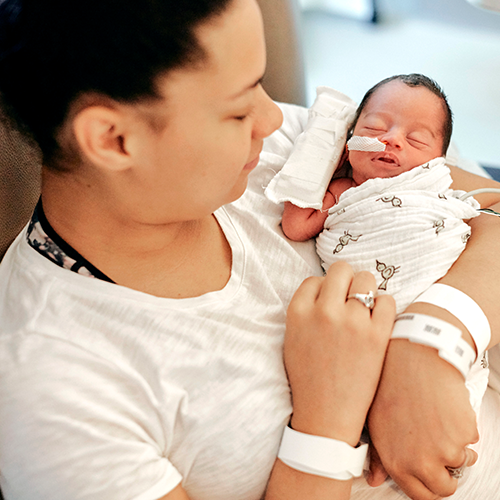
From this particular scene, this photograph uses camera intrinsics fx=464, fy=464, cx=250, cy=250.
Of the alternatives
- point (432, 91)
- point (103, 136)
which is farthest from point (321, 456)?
point (432, 91)

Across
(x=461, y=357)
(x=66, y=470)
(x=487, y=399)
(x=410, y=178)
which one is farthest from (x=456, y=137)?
(x=66, y=470)

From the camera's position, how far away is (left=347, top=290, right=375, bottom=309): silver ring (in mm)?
801

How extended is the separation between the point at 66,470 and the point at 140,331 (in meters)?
0.21

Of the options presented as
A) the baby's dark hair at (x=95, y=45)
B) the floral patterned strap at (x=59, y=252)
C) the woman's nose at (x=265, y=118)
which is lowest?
the floral patterned strap at (x=59, y=252)

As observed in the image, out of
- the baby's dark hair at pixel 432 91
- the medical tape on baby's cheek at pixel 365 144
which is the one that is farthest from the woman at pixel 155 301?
the baby's dark hair at pixel 432 91

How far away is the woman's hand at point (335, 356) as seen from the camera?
72 cm

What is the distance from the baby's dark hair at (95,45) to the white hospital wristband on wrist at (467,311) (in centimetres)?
56

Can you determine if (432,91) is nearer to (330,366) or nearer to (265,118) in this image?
(265,118)

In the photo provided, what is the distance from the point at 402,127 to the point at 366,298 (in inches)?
23.4

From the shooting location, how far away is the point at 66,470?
2.00 feet

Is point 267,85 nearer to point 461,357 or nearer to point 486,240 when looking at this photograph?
point 486,240

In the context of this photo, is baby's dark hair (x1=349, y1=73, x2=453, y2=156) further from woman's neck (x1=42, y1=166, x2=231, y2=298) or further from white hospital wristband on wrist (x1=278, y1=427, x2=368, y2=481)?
white hospital wristband on wrist (x1=278, y1=427, x2=368, y2=481)

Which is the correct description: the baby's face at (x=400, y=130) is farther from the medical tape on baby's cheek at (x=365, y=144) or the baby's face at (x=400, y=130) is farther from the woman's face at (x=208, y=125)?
the woman's face at (x=208, y=125)

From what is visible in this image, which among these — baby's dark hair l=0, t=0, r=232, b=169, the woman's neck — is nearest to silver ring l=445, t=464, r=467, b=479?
the woman's neck
